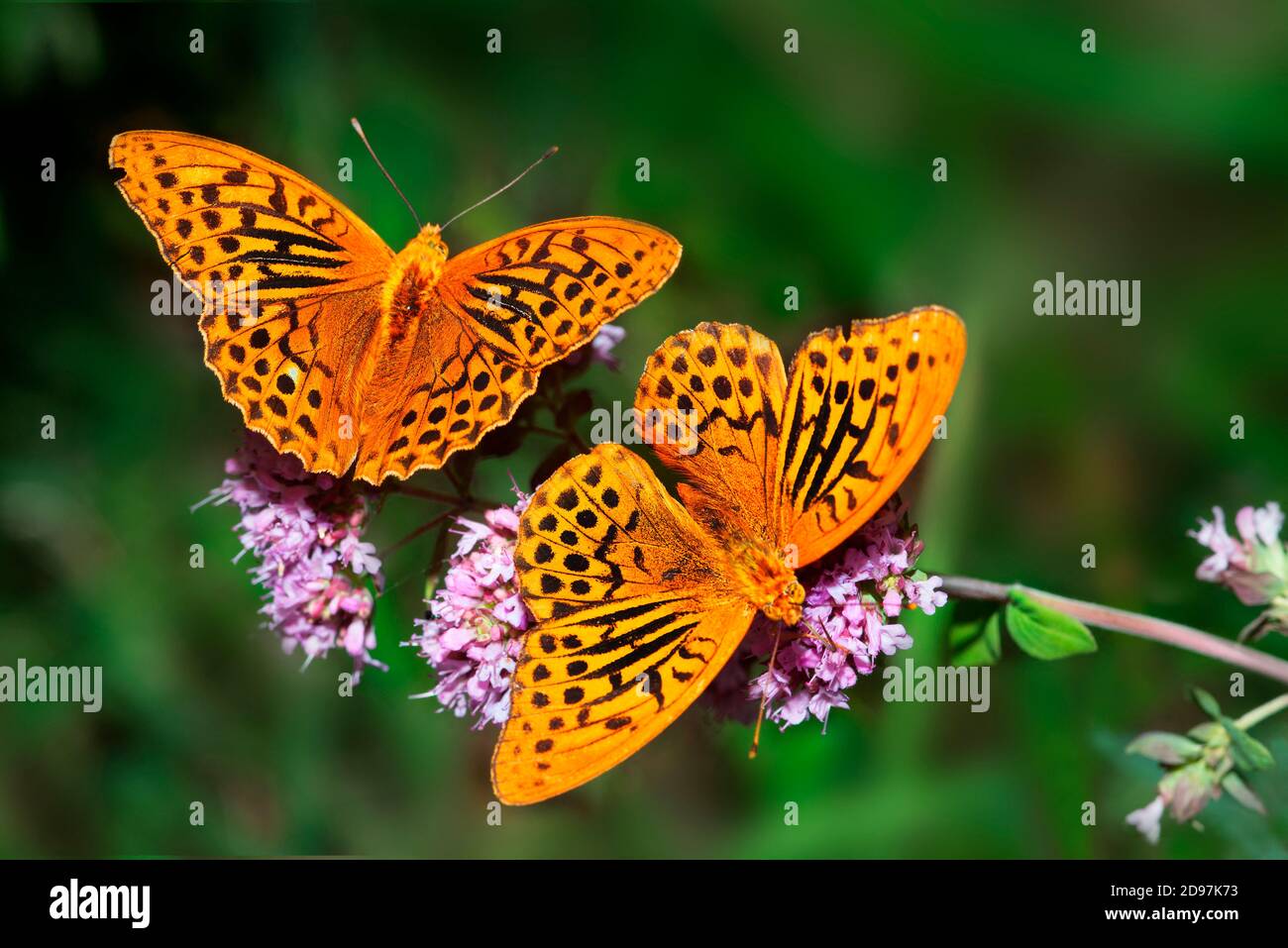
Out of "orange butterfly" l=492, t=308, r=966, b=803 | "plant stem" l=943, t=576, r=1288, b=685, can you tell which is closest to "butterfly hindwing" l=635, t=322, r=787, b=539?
"orange butterfly" l=492, t=308, r=966, b=803

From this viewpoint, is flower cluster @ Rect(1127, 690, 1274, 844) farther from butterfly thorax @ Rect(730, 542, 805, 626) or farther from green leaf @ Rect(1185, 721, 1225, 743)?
butterfly thorax @ Rect(730, 542, 805, 626)

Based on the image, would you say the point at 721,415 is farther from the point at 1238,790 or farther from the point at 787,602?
the point at 1238,790

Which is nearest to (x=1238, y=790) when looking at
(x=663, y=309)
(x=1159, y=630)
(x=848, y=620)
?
(x=1159, y=630)

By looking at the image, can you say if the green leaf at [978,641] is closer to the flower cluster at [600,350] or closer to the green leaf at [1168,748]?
the green leaf at [1168,748]

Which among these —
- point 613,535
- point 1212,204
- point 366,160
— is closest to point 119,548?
point 366,160

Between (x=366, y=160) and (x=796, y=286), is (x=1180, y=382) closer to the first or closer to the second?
(x=796, y=286)

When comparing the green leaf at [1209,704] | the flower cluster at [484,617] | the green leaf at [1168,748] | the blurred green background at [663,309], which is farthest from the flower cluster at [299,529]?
the green leaf at [1209,704]
